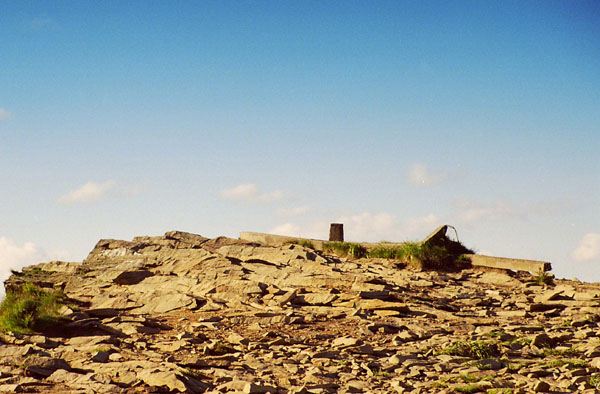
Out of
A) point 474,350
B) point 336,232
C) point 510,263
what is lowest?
point 474,350

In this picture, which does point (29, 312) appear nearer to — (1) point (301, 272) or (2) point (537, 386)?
(1) point (301, 272)

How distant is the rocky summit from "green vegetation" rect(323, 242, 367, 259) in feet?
1.32

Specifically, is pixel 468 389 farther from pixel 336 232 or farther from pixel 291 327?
pixel 336 232

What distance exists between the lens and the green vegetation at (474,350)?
8.33 m

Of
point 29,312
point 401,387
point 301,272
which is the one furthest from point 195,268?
point 401,387

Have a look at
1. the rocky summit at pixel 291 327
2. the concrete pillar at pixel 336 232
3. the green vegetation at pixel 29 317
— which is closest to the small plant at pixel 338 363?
the rocky summit at pixel 291 327

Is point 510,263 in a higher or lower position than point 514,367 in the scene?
higher

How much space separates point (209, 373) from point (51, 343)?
9.60 feet

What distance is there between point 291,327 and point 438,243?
248 inches

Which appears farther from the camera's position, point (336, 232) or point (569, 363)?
point (336, 232)

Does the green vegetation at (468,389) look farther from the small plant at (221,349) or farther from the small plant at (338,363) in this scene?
the small plant at (221,349)

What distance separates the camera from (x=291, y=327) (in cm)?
1019

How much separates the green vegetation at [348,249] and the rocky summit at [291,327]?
401 millimetres

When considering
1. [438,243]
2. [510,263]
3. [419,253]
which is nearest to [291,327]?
[419,253]
